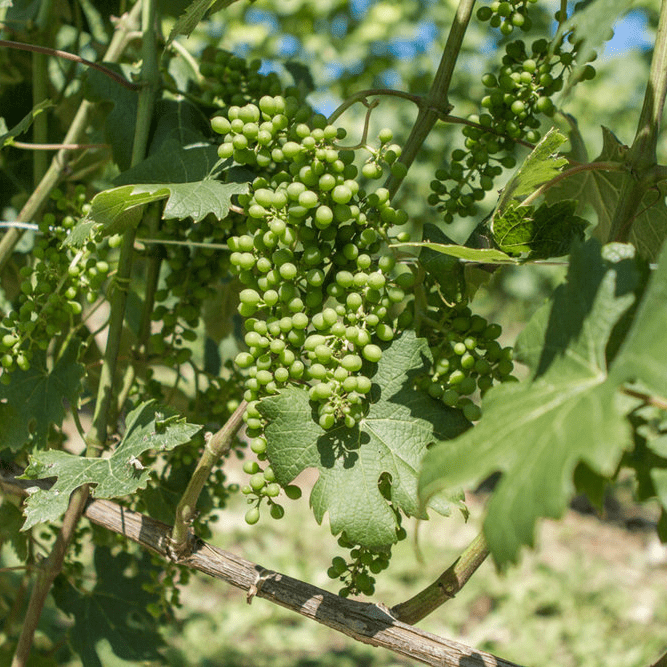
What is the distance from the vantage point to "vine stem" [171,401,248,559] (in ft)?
3.48

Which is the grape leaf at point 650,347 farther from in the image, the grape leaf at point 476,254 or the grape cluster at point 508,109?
the grape cluster at point 508,109

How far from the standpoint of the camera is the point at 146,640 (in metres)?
1.63

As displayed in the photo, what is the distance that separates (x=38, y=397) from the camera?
4.22ft

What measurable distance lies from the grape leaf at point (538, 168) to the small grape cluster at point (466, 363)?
5.8 inches

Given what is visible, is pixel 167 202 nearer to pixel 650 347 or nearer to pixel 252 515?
pixel 252 515

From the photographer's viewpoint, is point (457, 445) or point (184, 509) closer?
point (457, 445)

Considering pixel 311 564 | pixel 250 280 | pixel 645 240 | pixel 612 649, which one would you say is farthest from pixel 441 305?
pixel 311 564

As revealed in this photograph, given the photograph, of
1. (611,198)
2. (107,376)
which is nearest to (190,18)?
(107,376)

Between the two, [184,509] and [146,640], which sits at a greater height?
[184,509]

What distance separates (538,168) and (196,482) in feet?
2.06

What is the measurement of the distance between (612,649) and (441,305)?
3.11 meters

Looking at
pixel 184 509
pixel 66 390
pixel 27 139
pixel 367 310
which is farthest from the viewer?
pixel 27 139

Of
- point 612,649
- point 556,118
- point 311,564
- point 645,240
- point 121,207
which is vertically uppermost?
point 556,118

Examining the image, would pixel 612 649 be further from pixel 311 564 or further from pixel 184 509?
pixel 184 509
